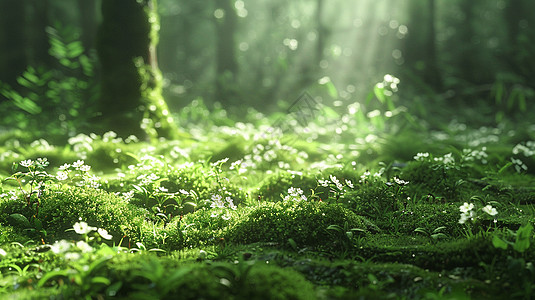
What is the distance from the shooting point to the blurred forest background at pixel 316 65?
9039 millimetres

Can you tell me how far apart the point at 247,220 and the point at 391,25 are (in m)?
22.9

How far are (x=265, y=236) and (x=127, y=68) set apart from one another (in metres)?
5.24

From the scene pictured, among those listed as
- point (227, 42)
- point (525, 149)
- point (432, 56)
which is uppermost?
point (227, 42)

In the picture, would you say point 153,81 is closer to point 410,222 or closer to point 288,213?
point 288,213

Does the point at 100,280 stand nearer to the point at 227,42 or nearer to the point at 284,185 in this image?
the point at 284,185

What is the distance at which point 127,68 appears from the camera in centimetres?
729

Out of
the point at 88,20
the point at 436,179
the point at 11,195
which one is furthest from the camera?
the point at 88,20

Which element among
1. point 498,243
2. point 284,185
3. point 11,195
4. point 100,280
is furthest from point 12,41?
point 498,243

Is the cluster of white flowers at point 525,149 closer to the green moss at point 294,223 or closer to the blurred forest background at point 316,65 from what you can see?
the blurred forest background at point 316,65

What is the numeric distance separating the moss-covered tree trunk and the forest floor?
4.05 ft

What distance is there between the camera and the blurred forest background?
29.7 ft

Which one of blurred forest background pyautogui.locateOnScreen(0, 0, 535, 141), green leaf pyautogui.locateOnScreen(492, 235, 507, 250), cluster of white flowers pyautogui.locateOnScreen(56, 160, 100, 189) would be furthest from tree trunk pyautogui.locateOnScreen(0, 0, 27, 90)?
green leaf pyautogui.locateOnScreen(492, 235, 507, 250)

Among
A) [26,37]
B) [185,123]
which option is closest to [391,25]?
[185,123]

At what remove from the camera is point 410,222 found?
3871 millimetres
